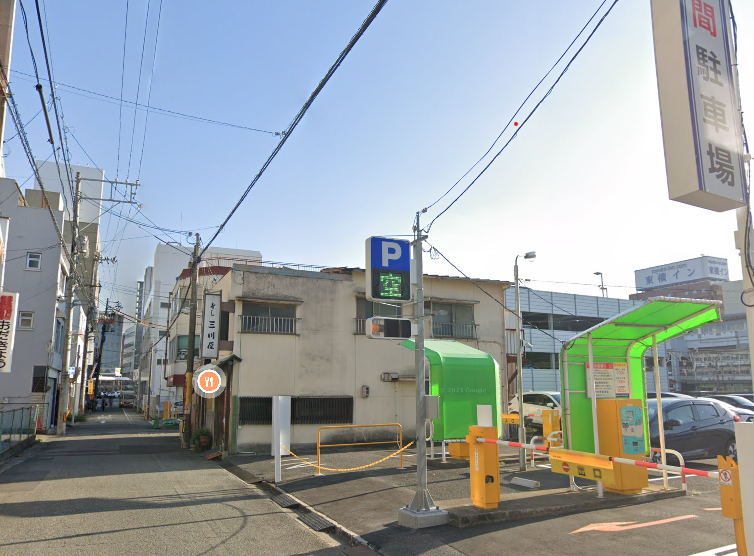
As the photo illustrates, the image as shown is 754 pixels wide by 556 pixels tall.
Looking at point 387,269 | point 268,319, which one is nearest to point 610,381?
point 387,269

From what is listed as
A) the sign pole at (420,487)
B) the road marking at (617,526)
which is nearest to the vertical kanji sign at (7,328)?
the sign pole at (420,487)

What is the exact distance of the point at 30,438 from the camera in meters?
22.0

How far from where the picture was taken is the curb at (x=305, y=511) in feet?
25.1

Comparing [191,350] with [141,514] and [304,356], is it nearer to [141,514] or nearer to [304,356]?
[304,356]

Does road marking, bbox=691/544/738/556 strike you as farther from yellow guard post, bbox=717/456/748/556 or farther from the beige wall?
the beige wall

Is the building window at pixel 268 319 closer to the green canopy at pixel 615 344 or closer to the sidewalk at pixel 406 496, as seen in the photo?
the sidewalk at pixel 406 496

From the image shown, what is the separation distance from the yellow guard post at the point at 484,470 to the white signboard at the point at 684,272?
79.7 meters

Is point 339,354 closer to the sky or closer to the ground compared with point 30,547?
closer to the sky

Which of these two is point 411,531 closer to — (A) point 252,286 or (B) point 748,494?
(B) point 748,494

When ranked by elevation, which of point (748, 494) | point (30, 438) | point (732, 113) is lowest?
point (30, 438)

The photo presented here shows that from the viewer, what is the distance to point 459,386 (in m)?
15.8

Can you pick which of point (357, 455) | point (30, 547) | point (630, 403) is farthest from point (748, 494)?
point (357, 455)

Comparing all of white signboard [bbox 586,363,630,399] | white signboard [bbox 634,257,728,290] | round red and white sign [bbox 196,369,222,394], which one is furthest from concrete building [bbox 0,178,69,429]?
white signboard [bbox 634,257,728,290]

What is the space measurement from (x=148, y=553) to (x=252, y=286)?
12.4 metres
